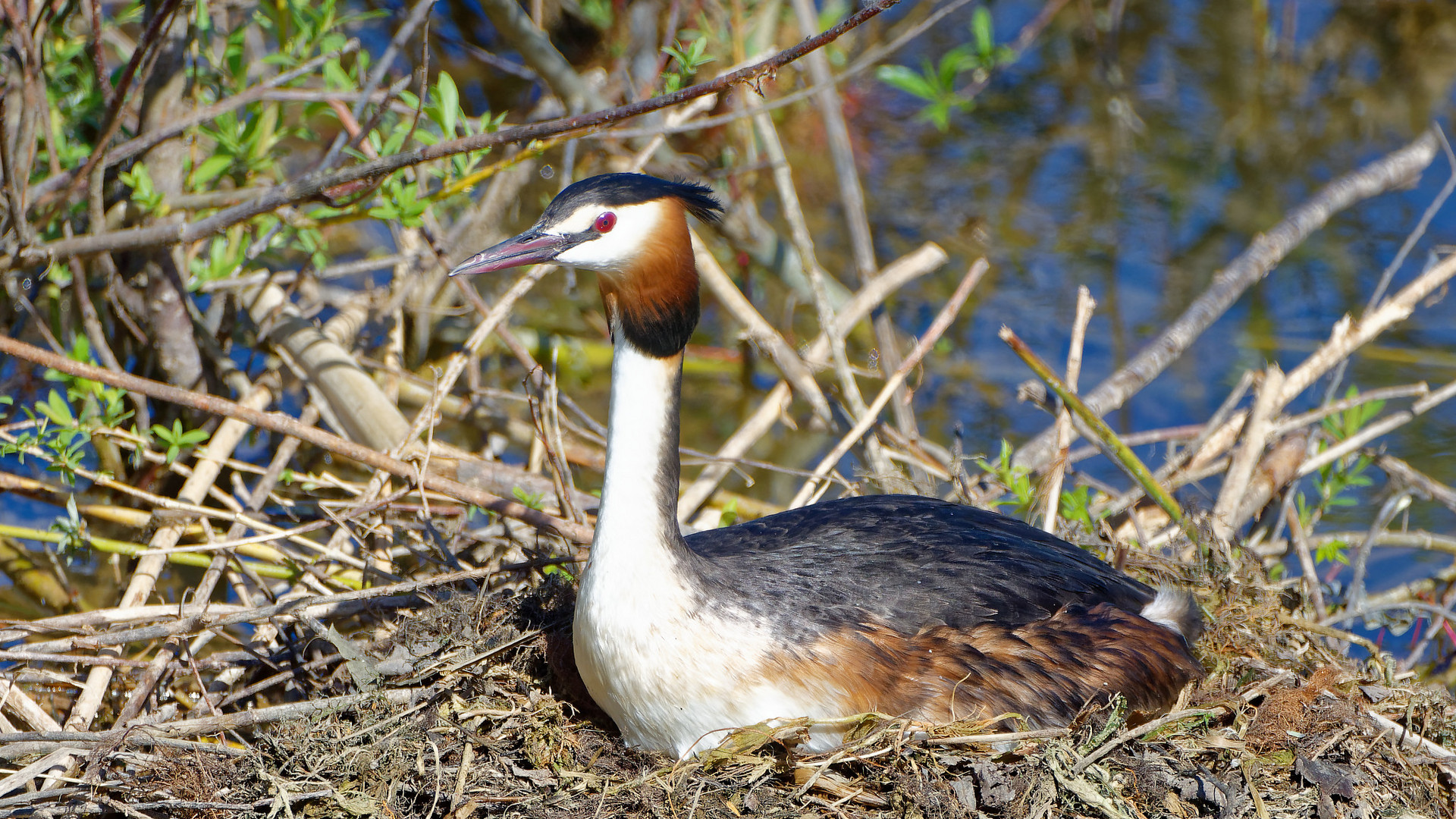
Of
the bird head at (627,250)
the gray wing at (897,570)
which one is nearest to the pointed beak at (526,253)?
the bird head at (627,250)

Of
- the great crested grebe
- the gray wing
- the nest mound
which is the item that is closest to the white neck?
the great crested grebe

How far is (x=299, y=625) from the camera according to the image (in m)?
3.60

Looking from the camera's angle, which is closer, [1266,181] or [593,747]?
[593,747]

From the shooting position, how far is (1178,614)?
11.2ft

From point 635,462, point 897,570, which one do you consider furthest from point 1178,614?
point 635,462

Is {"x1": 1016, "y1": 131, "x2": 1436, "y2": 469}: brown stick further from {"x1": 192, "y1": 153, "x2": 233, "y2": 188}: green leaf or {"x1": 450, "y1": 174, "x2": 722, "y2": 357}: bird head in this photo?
{"x1": 192, "y1": 153, "x2": 233, "y2": 188}: green leaf

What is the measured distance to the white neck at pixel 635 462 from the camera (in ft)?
9.35

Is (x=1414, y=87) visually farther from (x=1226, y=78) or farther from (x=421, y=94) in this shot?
(x=421, y=94)

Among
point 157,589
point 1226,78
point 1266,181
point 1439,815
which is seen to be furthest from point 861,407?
point 1226,78

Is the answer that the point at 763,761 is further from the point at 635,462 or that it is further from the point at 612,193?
the point at 612,193

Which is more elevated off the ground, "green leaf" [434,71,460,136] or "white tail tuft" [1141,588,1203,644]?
"green leaf" [434,71,460,136]

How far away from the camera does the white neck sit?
2.85m

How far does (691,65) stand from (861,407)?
142 cm

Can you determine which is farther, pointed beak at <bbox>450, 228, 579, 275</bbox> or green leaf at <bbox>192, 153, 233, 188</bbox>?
green leaf at <bbox>192, 153, 233, 188</bbox>
